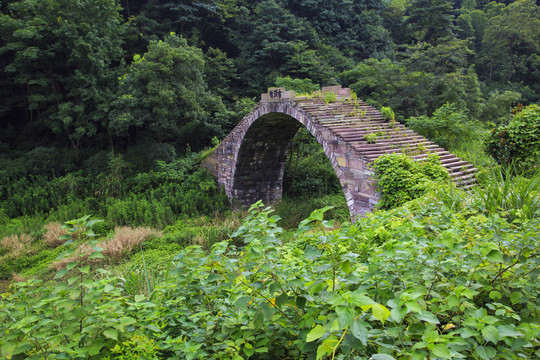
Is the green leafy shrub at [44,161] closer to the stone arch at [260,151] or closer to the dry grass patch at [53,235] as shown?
the dry grass patch at [53,235]

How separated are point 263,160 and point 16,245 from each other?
23.9 feet

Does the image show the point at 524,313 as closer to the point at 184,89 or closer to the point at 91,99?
the point at 184,89

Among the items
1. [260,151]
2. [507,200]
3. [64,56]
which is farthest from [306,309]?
[64,56]

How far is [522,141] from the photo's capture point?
5.91 m

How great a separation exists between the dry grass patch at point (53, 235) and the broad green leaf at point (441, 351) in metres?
9.65

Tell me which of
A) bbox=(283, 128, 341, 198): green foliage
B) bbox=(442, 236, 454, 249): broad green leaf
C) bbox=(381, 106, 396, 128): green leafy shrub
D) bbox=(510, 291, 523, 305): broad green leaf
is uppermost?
bbox=(381, 106, 396, 128): green leafy shrub

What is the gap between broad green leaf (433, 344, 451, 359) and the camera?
1284 millimetres

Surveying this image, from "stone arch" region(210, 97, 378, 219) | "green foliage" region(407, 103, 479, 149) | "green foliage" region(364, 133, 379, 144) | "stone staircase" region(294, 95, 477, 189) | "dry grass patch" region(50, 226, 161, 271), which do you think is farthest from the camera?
"green foliage" region(407, 103, 479, 149)

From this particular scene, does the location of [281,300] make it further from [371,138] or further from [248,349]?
[371,138]

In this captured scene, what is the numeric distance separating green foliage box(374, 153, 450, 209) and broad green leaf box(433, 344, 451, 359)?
4438mm

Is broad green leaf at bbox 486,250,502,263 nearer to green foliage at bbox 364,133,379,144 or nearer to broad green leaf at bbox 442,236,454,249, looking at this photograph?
broad green leaf at bbox 442,236,454,249

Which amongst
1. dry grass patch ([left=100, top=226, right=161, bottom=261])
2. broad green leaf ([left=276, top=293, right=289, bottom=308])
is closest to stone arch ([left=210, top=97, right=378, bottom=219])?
dry grass patch ([left=100, top=226, right=161, bottom=261])

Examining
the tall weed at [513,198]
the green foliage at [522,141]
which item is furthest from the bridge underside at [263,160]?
the tall weed at [513,198]

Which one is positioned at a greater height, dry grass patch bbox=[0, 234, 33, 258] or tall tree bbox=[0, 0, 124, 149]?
tall tree bbox=[0, 0, 124, 149]
